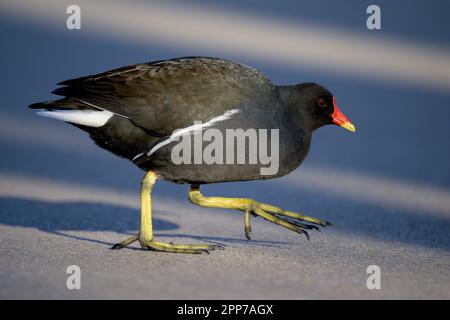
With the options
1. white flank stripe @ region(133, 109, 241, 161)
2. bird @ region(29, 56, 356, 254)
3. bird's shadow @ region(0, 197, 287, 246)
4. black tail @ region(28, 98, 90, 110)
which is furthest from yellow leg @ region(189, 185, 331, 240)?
black tail @ region(28, 98, 90, 110)

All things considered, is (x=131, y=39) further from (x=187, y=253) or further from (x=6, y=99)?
(x=187, y=253)

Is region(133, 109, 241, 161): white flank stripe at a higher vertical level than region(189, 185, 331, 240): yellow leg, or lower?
higher

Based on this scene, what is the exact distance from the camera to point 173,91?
4.54 m

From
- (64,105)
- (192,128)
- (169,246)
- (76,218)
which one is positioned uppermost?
(64,105)

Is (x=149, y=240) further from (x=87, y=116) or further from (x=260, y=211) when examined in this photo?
(x=87, y=116)

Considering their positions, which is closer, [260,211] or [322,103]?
[260,211]

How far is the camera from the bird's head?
4.80 m

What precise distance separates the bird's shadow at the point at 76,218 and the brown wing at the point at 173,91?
865 mm

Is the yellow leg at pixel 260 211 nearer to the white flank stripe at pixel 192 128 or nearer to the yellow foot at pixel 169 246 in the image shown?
the yellow foot at pixel 169 246

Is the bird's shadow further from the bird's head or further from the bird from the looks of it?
the bird's head

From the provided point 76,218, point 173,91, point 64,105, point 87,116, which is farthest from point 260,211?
point 76,218

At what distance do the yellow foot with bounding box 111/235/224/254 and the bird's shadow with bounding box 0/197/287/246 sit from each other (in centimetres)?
29

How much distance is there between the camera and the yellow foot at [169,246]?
4.55m

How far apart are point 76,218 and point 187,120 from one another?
147cm
